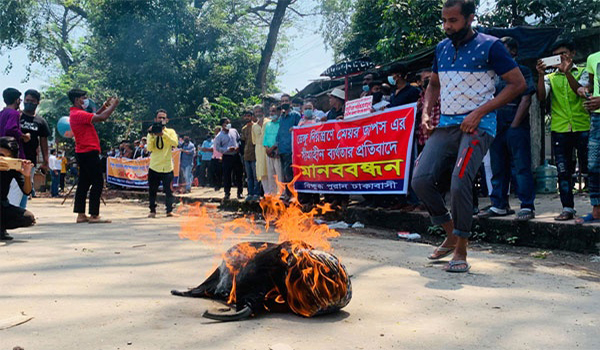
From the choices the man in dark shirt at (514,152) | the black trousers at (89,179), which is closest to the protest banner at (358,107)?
the man in dark shirt at (514,152)

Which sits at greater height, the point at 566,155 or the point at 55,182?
the point at 566,155

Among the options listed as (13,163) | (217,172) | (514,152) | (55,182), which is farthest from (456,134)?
(55,182)

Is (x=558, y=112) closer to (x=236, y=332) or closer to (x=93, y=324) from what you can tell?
(x=236, y=332)

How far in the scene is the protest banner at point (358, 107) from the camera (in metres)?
8.02

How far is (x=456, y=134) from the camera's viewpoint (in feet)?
13.6

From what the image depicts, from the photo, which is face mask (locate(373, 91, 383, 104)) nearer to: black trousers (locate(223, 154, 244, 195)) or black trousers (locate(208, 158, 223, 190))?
black trousers (locate(223, 154, 244, 195))

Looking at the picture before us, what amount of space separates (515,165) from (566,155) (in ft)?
1.82

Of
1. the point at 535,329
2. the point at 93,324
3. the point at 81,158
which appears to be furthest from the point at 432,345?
the point at 81,158

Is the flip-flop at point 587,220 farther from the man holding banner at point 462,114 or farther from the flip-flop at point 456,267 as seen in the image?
the flip-flop at point 456,267

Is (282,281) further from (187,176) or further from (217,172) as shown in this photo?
(187,176)

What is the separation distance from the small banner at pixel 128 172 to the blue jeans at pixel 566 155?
1152 cm

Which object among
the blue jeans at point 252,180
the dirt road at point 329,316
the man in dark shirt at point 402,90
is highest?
the man in dark shirt at point 402,90

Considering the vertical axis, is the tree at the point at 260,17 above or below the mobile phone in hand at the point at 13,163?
above

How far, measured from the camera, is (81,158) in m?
7.88
